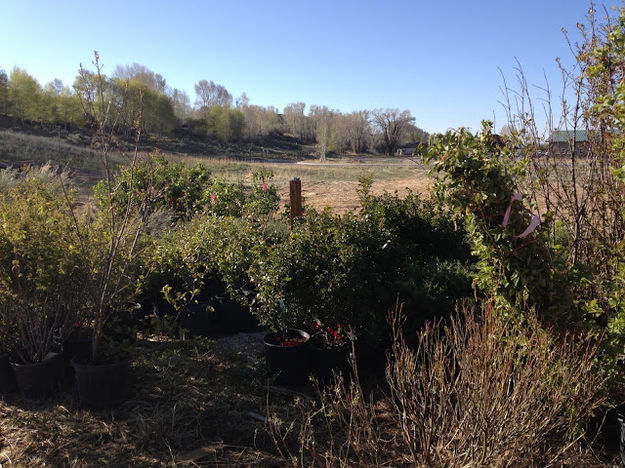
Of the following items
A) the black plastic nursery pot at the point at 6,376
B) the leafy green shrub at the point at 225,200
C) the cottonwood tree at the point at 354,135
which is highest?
the cottonwood tree at the point at 354,135

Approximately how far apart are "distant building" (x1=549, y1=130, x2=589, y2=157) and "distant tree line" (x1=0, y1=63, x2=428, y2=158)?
20.3 meters

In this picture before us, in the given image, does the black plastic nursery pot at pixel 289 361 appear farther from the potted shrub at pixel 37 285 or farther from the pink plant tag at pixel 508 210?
the pink plant tag at pixel 508 210

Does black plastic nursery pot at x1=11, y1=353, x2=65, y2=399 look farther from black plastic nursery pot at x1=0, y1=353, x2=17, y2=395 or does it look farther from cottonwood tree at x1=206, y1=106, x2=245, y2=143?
cottonwood tree at x1=206, y1=106, x2=245, y2=143

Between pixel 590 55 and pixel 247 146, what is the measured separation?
70468 millimetres

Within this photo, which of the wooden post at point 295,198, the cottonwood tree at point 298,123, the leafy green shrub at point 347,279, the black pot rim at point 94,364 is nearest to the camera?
the black pot rim at point 94,364

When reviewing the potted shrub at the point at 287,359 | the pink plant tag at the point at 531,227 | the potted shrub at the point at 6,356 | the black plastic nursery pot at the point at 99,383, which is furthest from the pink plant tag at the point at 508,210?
the potted shrub at the point at 6,356

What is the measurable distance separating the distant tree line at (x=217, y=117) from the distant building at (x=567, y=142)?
20.3m

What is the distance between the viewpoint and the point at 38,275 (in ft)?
10.3

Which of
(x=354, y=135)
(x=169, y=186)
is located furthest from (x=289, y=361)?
(x=354, y=135)

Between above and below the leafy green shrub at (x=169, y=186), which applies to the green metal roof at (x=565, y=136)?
above

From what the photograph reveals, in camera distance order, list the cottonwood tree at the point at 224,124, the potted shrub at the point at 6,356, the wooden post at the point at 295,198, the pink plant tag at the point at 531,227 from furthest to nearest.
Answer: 1. the cottonwood tree at the point at 224,124
2. the wooden post at the point at 295,198
3. the potted shrub at the point at 6,356
4. the pink plant tag at the point at 531,227

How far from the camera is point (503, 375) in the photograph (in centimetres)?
177

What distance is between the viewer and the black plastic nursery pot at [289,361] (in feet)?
11.5

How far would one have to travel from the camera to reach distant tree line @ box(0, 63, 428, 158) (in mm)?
47938
